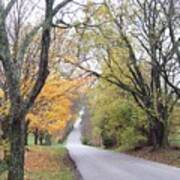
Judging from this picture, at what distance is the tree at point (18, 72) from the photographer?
473 inches

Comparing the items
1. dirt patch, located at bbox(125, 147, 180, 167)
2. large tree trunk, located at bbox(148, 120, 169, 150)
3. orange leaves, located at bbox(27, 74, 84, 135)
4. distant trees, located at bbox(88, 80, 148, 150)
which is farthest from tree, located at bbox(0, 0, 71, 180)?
distant trees, located at bbox(88, 80, 148, 150)

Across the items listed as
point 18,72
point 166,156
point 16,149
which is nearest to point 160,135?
point 166,156

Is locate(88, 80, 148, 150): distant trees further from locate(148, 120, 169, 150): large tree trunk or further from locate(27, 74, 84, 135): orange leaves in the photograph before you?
locate(27, 74, 84, 135): orange leaves

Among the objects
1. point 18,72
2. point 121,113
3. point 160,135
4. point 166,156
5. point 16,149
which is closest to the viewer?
point 18,72

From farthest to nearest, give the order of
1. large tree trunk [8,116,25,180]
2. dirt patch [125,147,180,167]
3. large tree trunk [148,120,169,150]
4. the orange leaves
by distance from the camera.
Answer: large tree trunk [148,120,169,150]
the orange leaves
dirt patch [125,147,180,167]
large tree trunk [8,116,25,180]

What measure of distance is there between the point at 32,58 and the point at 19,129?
1208 centimetres

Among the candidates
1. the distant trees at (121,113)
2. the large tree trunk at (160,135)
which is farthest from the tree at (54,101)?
the large tree trunk at (160,135)

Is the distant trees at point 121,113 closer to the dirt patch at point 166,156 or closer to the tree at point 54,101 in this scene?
the tree at point 54,101

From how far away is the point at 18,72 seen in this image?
492 inches

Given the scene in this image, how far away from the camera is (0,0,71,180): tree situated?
12016 mm

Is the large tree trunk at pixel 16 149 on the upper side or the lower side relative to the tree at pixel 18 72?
lower

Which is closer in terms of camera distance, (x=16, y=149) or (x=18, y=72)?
(x=18, y=72)

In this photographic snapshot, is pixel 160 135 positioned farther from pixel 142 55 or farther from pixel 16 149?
pixel 16 149

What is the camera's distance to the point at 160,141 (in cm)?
3912
